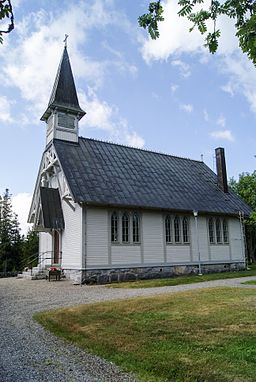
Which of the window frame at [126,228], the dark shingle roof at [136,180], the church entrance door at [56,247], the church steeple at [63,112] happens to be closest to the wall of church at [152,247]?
the window frame at [126,228]

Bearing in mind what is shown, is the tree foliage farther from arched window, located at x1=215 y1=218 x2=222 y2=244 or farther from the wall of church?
arched window, located at x1=215 y1=218 x2=222 y2=244

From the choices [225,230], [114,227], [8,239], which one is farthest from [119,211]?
[8,239]

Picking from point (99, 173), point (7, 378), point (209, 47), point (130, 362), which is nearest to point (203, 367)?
point (130, 362)

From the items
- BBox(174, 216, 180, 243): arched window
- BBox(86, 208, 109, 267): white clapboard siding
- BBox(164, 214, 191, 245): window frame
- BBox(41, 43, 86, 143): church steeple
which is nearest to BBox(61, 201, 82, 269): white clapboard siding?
BBox(86, 208, 109, 267): white clapboard siding

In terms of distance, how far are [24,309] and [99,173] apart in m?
11.0

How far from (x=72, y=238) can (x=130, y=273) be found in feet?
12.0

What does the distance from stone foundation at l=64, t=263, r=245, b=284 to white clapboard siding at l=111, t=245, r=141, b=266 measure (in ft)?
1.35

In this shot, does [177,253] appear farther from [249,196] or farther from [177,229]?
[249,196]

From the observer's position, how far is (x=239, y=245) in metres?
23.8

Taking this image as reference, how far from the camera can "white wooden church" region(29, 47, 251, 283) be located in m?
17.7

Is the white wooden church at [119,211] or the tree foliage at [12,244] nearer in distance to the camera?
the white wooden church at [119,211]

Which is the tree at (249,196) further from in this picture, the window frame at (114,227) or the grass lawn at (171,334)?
the grass lawn at (171,334)

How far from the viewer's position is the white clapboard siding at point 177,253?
20016 mm

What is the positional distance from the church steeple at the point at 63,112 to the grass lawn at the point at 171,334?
14.3 meters
